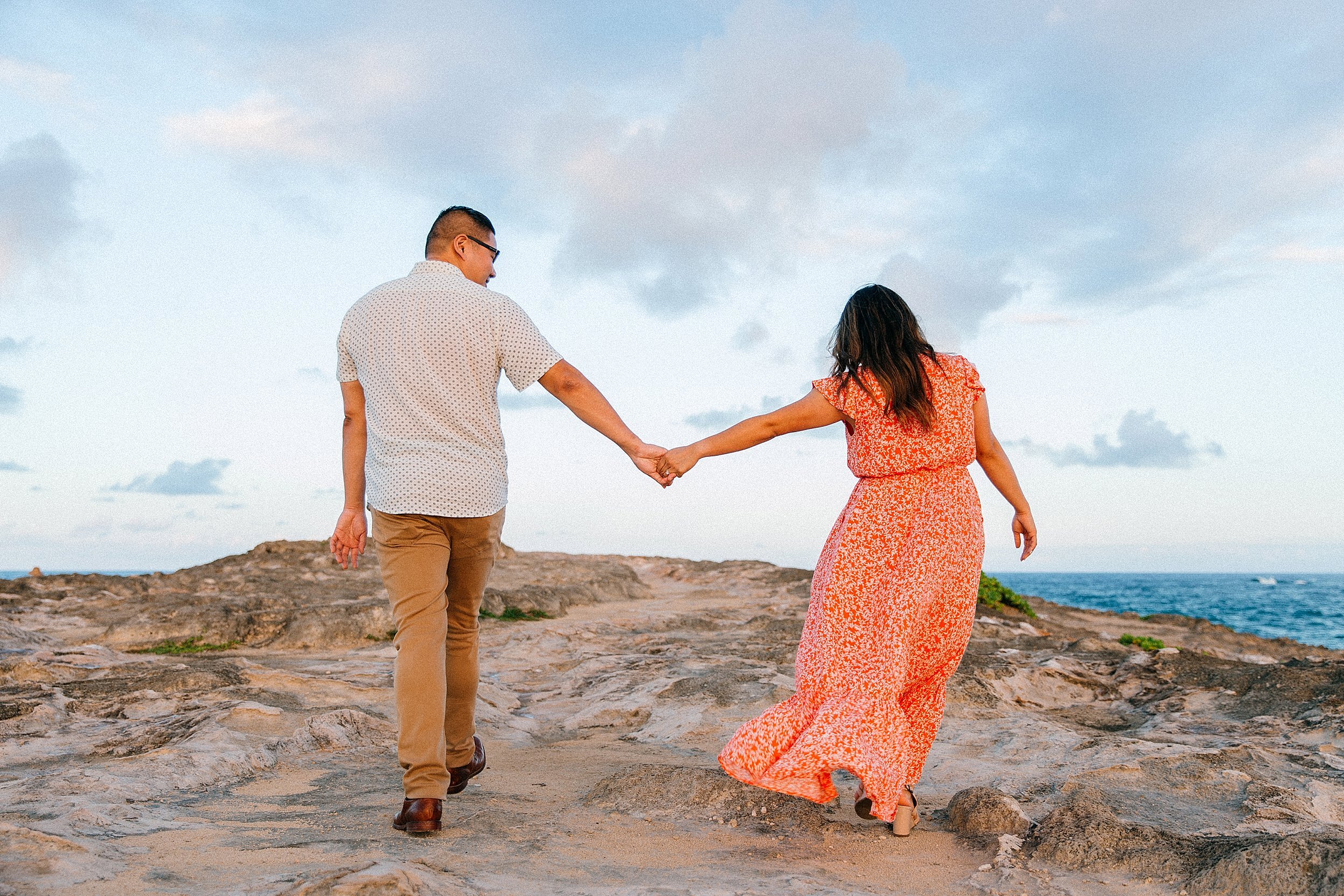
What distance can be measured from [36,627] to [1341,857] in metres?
10.7

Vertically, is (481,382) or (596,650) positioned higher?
(481,382)

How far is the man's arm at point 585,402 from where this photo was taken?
3.58m

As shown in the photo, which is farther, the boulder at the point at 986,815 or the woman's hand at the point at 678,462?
the woman's hand at the point at 678,462

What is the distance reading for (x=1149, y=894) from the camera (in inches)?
108

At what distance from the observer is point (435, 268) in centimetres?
356

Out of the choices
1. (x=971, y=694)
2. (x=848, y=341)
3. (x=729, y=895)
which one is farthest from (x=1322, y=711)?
(x=729, y=895)

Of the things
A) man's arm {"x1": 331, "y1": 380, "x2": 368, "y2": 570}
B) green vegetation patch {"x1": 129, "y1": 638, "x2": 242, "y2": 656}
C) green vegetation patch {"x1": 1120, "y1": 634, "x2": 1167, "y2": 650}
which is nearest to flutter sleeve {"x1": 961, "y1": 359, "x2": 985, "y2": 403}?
man's arm {"x1": 331, "y1": 380, "x2": 368, "y2": 570}

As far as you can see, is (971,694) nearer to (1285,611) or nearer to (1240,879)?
(1240,879)

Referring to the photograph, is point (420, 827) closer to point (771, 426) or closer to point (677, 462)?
point (677, 462)

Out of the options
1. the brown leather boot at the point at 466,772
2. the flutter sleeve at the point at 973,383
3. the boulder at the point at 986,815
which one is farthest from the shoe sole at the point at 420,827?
the flutter sleeve at the point at 973,383

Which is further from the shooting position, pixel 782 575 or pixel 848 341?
pixel 782 575

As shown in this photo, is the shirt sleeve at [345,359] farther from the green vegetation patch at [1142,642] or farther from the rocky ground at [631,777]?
the green vegetation patch at [1142,642]

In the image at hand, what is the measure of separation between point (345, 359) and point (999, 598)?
10950 millimetres

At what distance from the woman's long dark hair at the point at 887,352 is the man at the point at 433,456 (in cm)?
102
